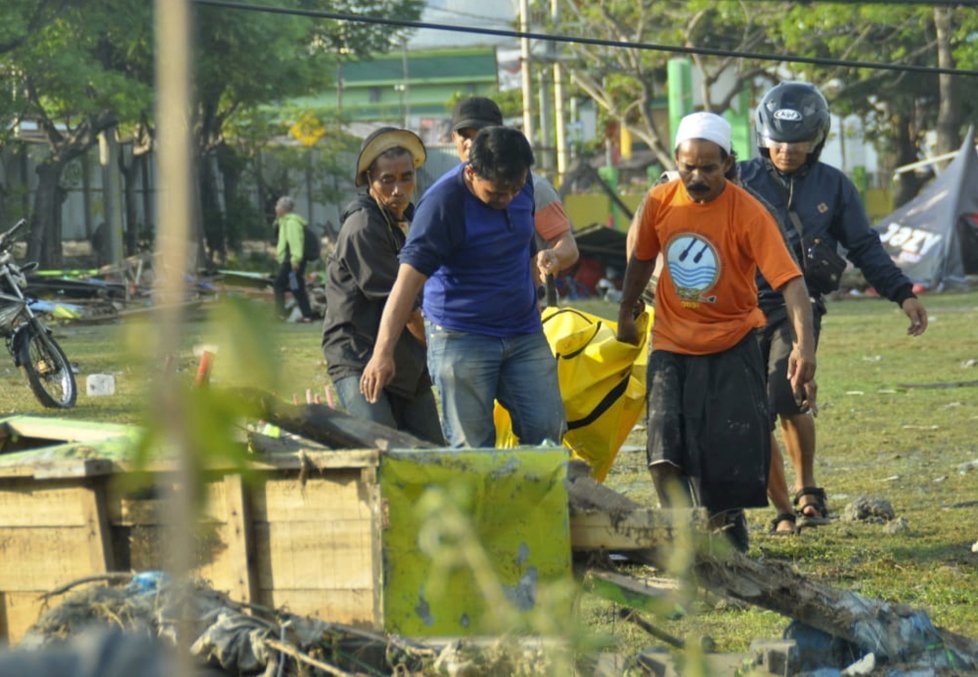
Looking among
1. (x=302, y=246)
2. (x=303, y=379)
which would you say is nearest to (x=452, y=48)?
(x=302, y=246)

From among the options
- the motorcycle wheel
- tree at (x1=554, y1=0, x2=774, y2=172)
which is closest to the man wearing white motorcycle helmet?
the motorcycle wheel

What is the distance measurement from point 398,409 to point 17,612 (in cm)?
180

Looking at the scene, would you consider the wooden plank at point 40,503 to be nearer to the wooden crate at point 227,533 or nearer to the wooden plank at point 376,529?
the wooden crate at point 227,533

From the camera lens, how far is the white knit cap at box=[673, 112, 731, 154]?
609cm

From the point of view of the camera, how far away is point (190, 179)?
4.83ft

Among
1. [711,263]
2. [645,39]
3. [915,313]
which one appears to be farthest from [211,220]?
[711,263]

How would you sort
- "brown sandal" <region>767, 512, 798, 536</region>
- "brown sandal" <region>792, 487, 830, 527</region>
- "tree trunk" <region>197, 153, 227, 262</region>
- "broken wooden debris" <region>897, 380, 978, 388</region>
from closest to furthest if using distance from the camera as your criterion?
"brown sandal" <region>767, 512, 798, 536</region> → "brown sandal" <region>792, 487, 830, 527</region> → "broken wooden debris" <region>897, 380, 978, 388</region> → "tree trunk" <region>197, 153, 227, 262</region>

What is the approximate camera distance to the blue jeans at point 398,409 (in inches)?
235

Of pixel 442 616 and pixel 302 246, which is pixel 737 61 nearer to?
pixel 302 246

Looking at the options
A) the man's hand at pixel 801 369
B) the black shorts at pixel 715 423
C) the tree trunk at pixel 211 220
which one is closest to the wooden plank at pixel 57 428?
the black shorts at pixel 715 423

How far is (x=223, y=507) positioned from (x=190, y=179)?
10.4ft

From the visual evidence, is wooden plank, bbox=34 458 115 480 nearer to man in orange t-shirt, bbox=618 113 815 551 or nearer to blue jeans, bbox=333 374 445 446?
blue jeans, bbox=333 374 445 446

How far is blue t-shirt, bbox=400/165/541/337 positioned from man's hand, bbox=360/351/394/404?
0.34 metres

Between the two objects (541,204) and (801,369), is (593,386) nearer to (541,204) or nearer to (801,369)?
(541,204)
